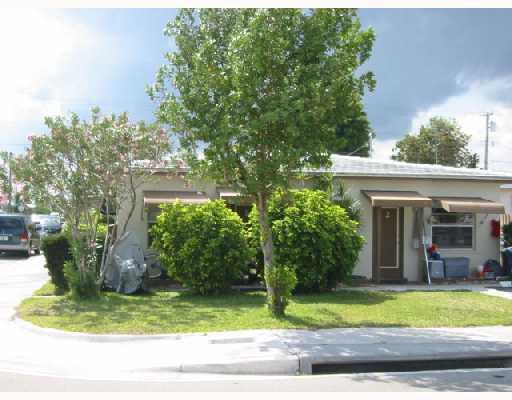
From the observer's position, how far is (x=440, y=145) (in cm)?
4038

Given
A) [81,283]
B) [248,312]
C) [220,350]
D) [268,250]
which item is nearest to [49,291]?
[81,283]

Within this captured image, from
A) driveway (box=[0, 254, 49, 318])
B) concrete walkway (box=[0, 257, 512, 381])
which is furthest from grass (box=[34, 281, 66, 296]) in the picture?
concrete walkway (box=[0, 257, 512, 381])

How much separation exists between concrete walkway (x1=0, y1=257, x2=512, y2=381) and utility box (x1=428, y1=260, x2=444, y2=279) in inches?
233

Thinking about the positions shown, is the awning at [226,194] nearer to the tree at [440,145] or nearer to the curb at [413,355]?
the curb at [413,355]

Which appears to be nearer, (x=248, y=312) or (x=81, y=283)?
(x=248, y=312)

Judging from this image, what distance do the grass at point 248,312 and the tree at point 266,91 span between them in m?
0.92

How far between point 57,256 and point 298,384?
27.7 ft

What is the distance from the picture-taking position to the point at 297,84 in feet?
30.9

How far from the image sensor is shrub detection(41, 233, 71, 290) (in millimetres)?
13070

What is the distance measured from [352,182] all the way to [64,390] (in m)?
11.1

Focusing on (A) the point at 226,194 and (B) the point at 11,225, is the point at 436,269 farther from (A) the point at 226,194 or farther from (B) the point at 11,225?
(B) the point at 11,225

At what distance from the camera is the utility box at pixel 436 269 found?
50.7 ft

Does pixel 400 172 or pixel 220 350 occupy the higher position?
pixel 400 172

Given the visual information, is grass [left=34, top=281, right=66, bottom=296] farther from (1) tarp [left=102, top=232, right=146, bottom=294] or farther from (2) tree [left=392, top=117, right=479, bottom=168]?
(2) tree [left=392, top=117, right=479, bottom=168]
